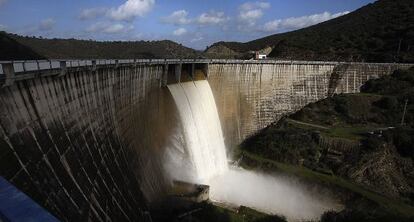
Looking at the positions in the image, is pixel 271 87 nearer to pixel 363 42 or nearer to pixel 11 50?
pixel 11 50

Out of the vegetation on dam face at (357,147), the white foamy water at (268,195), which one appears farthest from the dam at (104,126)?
the vegetation on dam face at (357,147)

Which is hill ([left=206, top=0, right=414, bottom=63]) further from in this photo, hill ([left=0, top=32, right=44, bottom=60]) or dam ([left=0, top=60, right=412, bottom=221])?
hill ([left=0, top=32, right=44, bottom=60])

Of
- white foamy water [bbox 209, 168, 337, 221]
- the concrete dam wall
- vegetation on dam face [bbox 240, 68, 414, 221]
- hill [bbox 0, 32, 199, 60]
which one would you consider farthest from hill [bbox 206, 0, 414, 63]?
white foamy water [bbox 209, 168, 337, 221]

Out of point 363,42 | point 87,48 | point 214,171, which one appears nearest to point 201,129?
point 214,171

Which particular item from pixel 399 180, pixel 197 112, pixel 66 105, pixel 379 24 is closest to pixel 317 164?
pixel 399 180

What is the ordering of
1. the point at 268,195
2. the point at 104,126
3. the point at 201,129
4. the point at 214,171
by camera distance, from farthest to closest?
the point at 214,171, the point at 268,195, the point at 201,129, the point at 104,126

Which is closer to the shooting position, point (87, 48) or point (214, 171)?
point (214, 171)

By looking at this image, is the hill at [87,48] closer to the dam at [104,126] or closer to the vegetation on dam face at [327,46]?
the vegetation on dam face at [327,46]
